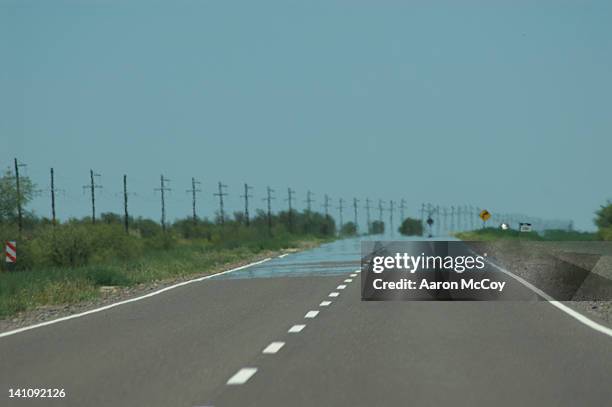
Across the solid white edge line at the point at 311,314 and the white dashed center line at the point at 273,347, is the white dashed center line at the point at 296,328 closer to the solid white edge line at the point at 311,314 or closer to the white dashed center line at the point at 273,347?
the white dashed center line at the point at 273,347

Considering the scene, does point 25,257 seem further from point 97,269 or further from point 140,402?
point 140,402

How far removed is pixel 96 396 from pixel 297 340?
488cm

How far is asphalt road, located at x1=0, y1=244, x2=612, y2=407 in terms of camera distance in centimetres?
938

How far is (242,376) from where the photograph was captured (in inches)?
416

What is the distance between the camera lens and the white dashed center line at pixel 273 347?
12.7m

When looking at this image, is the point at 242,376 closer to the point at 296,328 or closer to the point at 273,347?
the point at 273,347

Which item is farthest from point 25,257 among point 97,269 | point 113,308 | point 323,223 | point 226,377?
point 323,223

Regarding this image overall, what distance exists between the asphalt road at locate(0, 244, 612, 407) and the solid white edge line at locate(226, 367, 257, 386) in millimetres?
30

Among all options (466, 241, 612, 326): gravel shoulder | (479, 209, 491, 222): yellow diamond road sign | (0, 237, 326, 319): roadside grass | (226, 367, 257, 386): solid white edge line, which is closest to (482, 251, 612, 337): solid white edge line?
(466, 241, 612, 326): gravel shoulder

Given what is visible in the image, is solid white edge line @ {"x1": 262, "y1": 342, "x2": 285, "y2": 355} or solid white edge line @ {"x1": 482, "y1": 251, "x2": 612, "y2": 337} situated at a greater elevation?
solid white edge line @ {"x1": 262, "y1": 342, "x2": 285, "y2": 355}

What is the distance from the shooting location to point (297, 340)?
13.9 meters

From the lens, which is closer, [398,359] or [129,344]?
[398,359]

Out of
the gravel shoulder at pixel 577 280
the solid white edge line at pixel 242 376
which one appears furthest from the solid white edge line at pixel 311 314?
the solid white edge line at pixel 242 376

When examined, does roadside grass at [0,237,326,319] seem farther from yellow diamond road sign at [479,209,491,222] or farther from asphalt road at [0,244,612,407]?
yellow diamond road sign at [479,209,491,222]
